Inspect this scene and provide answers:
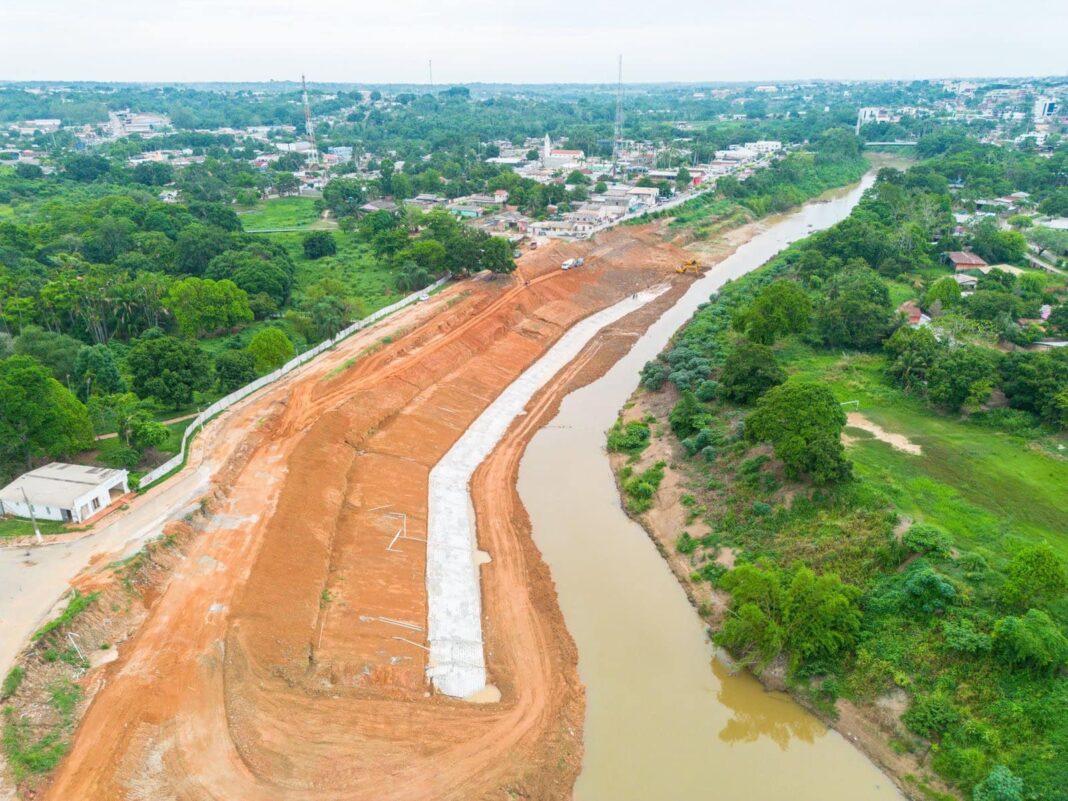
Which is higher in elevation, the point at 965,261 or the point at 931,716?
the point at 965,261

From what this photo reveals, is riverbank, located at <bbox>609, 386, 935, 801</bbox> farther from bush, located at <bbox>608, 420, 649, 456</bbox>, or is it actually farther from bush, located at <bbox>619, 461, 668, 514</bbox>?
bush, located at <bbox>608, 420, 649, 456</bbox>

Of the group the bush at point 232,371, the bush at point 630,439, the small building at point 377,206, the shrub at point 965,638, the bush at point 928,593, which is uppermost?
the small building at point 377,206

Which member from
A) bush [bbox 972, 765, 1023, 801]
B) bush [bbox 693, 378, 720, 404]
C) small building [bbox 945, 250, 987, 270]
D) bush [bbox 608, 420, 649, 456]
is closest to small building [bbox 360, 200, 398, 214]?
bush [bbox 608, 420, 649, 456]

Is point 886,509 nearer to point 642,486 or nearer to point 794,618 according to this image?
point 794,618

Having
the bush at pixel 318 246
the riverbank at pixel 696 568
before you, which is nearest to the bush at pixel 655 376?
the riverbank at pixel 696 568

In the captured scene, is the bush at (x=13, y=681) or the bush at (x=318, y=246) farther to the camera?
the bush at (x=318, y=246)

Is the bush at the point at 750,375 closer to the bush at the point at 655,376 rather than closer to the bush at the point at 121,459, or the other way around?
the bush at the point at 655,376

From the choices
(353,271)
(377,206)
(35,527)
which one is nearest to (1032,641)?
(35,527)
